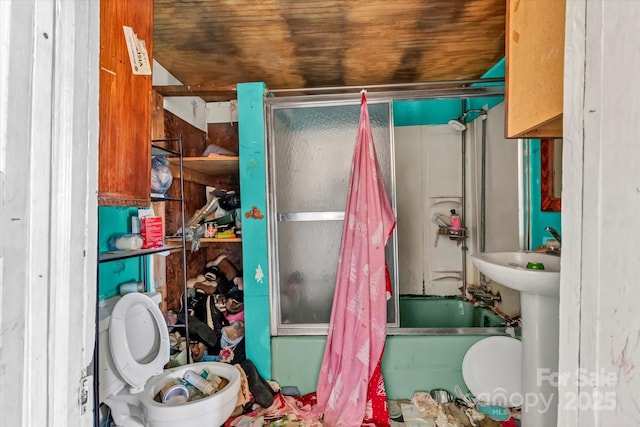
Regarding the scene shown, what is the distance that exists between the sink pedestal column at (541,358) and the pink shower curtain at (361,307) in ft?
2.21

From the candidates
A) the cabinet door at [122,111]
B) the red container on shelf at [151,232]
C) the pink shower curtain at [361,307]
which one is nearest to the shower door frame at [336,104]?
the pink shower curtain at [361,307]

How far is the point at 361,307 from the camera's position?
5.64ft

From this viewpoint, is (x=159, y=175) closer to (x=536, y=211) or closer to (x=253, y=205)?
(x=253, y=205)

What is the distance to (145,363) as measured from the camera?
134 centimetres

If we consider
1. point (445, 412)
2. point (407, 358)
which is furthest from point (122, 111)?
point (445, 412)

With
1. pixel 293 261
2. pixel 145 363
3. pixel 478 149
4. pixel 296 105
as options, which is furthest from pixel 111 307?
pixel 478 149

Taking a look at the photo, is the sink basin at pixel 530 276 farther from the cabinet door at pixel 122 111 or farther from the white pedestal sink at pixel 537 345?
the cabinet door at pixel 122 111

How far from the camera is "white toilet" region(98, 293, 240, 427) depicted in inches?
46.3

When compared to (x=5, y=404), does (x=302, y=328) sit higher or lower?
lower

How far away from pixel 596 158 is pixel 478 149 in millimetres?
2287

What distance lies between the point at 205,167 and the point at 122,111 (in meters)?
1.41

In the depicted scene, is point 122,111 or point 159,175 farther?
point 159,175

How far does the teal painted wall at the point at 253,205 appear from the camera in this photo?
1.90 metres

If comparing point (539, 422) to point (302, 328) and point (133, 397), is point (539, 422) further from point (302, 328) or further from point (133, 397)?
point (133, 397)
